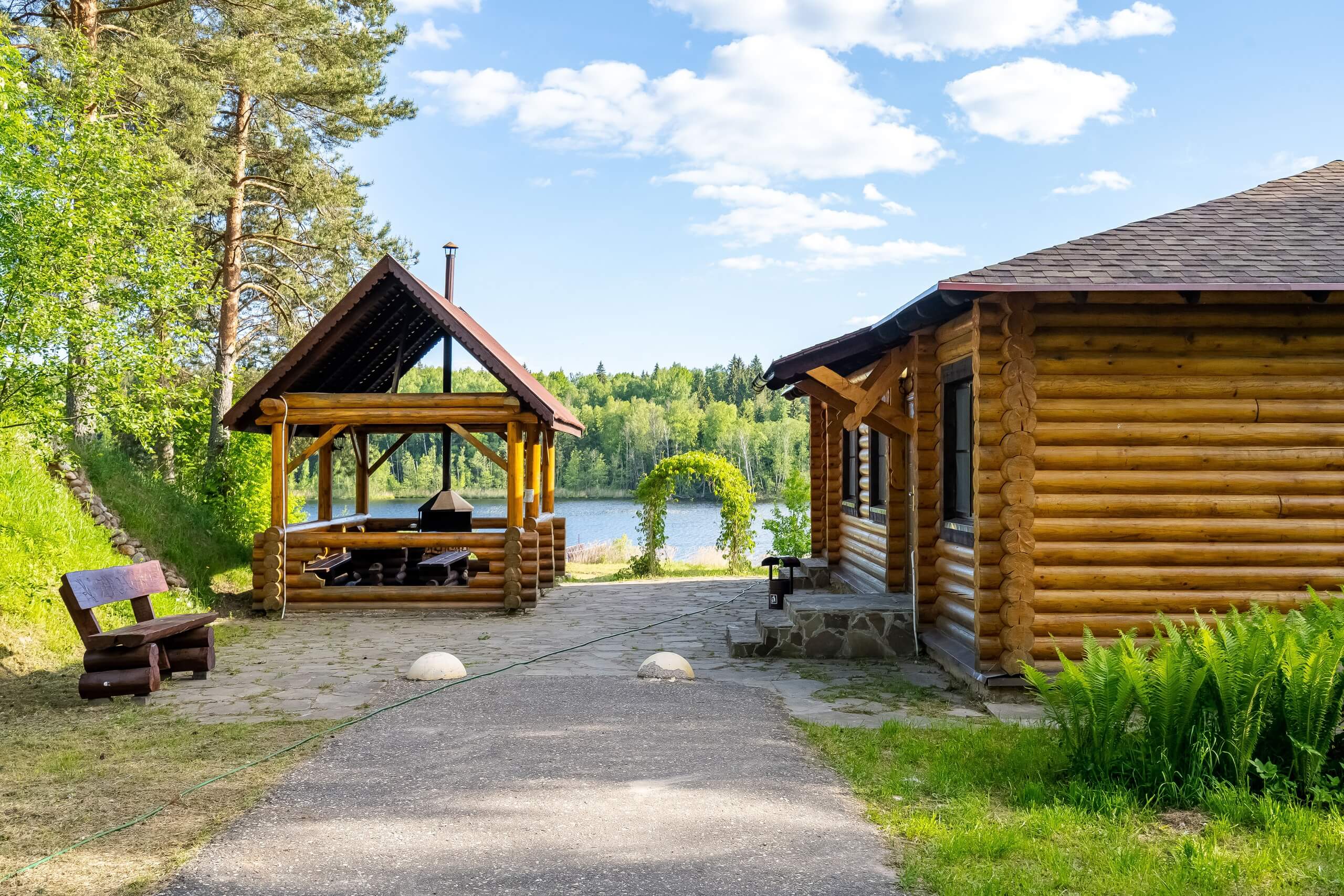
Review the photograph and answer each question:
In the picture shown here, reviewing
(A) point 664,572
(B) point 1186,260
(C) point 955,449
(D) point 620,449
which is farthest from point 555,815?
(D) point 620,449

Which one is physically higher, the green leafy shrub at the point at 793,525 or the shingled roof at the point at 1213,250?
the shingled roof at the point at 1213,250

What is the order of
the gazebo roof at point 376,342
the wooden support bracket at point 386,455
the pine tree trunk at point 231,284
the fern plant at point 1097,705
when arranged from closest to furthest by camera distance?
the fern plant at point 1097,705 < the gazebo roof at point 376,342 < the wooden support bracket at point 386,455 < the pine tree trunk at point 231,284

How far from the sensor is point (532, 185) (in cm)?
4894

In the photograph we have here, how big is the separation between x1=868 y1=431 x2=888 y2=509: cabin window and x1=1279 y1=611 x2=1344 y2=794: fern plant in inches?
258

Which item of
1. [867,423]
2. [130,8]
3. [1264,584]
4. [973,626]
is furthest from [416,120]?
[1264,584]

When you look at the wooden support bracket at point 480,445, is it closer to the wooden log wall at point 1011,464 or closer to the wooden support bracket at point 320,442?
the wooden support bracket at point 320,442

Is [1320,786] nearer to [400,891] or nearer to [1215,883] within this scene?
[1215,883]

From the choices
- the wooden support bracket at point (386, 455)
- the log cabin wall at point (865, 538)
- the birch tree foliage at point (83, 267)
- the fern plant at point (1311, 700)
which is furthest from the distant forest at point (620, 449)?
the fern plant at point (1311, 700)

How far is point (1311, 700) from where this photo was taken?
4.93m

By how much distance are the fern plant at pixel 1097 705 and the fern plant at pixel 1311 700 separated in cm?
74

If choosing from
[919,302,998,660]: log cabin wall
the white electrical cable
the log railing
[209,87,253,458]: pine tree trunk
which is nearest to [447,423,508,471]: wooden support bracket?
the log railing

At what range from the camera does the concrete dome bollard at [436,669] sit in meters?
8.41

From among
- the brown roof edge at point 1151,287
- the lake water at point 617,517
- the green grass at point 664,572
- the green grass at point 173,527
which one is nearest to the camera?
the brown roof edge at point 1151,287

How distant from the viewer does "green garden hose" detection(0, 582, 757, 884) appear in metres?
4.45
